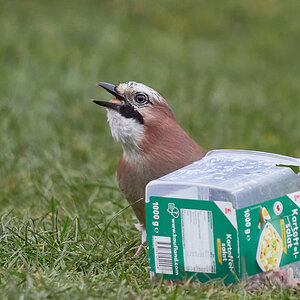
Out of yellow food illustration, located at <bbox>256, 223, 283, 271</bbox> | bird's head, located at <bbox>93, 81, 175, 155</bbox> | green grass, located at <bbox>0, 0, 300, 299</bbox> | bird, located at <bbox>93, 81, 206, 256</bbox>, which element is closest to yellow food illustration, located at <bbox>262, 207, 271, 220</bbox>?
yellow food illustration, located at <bbox>256, 223, 283, 271</bbox>

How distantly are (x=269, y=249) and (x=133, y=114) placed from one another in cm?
99

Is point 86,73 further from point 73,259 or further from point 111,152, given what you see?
point 73,259

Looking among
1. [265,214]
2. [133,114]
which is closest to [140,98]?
[133,114]

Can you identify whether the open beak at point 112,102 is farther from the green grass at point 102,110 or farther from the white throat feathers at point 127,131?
the green grass at point 102,110

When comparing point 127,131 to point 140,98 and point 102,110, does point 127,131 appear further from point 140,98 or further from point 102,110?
point 102,110

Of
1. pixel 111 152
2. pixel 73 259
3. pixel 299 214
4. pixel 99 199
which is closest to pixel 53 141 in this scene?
pixel 111 152

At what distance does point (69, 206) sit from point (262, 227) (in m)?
1.72

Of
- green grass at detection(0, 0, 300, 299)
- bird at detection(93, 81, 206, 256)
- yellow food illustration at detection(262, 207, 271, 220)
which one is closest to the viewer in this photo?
yellow food illustration at detection(262, 207, 271, 220)

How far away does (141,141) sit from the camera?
3434 mm

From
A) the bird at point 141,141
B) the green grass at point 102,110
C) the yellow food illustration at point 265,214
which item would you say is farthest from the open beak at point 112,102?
the yellow food illustration at point 265,214

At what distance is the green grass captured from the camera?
10.2ft

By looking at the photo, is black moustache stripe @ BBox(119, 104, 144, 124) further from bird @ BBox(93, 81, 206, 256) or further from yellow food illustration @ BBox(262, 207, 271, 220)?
yellow food illustration @ BBox(262, 207, 271, 220)

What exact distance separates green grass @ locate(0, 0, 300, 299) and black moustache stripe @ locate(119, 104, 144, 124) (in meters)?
0.53

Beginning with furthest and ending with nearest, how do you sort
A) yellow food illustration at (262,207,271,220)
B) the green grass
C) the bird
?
the bird < the green grass < yellow food illustration at (262,207,271,220)
